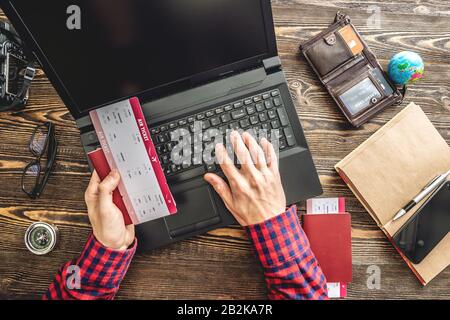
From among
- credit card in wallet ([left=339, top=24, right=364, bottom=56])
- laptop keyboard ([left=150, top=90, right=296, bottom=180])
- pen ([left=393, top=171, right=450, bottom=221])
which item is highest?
credit card in wallet ([left=339, top=24, right=364, bottom=56])

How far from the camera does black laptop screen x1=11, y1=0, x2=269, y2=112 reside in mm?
616

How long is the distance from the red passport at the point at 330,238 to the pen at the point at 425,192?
125 mm

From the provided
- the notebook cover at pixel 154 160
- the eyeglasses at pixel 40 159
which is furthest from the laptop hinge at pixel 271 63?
the eyeglasses at pixel 40 159

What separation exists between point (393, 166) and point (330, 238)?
235 mm

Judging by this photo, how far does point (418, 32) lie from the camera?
3.12 ft

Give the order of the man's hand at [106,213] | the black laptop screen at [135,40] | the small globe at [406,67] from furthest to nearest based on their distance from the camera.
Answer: the small globe at [406,67] < the man's hand at [106,213] < the black laptop screen at [135,40]

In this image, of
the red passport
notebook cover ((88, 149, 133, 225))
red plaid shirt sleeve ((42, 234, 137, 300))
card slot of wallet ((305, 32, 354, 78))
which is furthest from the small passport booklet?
card slot of wallet ((305, 32, 354, 78))

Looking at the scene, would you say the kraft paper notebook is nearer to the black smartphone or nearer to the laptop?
the black smartphone

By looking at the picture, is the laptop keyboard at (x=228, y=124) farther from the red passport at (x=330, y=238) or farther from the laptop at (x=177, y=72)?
the red passport at (x=330, y=238)

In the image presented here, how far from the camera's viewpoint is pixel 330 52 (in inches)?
35.8

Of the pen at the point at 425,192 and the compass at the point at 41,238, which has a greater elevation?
the pen at the point at 425,192

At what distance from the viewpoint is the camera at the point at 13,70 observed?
88 centimetres

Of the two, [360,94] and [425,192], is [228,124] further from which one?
[425,192]

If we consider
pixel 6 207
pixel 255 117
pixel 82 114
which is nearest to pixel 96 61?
pixel 82 114
